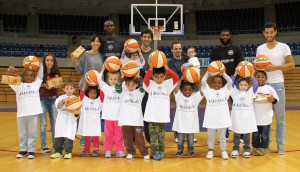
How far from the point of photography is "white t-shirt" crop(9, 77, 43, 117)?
193 inches

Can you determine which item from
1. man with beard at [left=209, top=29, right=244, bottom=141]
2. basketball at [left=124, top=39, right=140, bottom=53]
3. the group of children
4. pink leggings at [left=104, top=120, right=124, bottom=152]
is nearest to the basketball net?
man with beard at [left=209, top=29, right=244, bottom=141]

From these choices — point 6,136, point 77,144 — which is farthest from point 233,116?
point 6,136

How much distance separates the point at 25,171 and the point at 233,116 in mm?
2998

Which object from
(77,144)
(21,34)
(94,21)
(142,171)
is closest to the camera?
(142,171)

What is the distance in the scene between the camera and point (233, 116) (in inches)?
197

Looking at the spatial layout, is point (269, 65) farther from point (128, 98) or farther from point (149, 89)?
point (128, 98)

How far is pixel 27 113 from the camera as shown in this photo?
4.88 metres

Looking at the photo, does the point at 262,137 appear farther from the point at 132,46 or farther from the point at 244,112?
the point at 132,46

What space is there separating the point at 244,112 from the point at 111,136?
202 centimetres

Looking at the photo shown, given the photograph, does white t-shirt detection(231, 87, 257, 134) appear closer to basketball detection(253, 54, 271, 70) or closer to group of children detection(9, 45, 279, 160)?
group of children detection(9, 45, 279, 160)

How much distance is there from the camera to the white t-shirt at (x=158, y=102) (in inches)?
187

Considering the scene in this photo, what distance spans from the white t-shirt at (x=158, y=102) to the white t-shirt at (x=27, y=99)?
1.64 m

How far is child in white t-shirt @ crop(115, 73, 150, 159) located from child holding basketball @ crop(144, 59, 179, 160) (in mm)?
129

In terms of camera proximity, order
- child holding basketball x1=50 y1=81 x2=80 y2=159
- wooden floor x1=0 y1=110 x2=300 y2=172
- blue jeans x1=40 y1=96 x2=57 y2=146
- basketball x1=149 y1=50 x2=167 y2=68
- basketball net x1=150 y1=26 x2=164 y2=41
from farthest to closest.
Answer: basketball net x1=150 y1=26 x2=164 y2=41
blue jeans x1=40 y1=96 x2=57 y2=146
child holding basketball x1=50 y1=81 x2=80 y2=159
basketball x1=149 y1=50 x2=167 y2=68
wooden floor x1=0 y1=110 x2=300 y2=172
